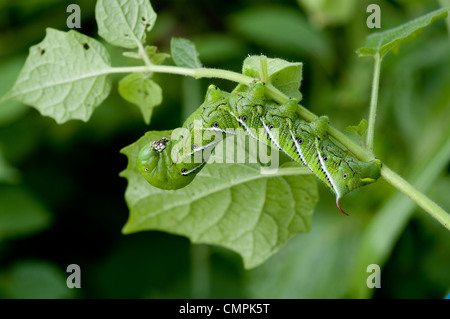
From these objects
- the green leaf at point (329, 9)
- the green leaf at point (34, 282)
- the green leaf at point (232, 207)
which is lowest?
the green leaf at point (232, 207)

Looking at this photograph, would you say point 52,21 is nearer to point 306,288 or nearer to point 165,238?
point 165,238

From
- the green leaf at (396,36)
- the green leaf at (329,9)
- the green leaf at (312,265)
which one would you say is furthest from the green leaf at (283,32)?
the green leaf at (396,36)

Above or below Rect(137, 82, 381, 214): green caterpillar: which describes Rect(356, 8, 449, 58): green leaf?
above

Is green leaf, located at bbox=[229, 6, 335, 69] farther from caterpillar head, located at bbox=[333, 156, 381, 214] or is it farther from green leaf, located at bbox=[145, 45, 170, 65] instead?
caterpillar head, located at bbox=[333, 156, 381, 214]

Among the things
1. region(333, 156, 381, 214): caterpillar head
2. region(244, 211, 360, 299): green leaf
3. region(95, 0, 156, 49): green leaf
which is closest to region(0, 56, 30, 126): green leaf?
region(95, 0, 156, 49): green leaf

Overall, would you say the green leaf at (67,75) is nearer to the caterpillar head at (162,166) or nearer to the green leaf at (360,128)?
the caterpillar head at (162,166)

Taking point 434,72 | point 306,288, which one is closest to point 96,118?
point 306,288
